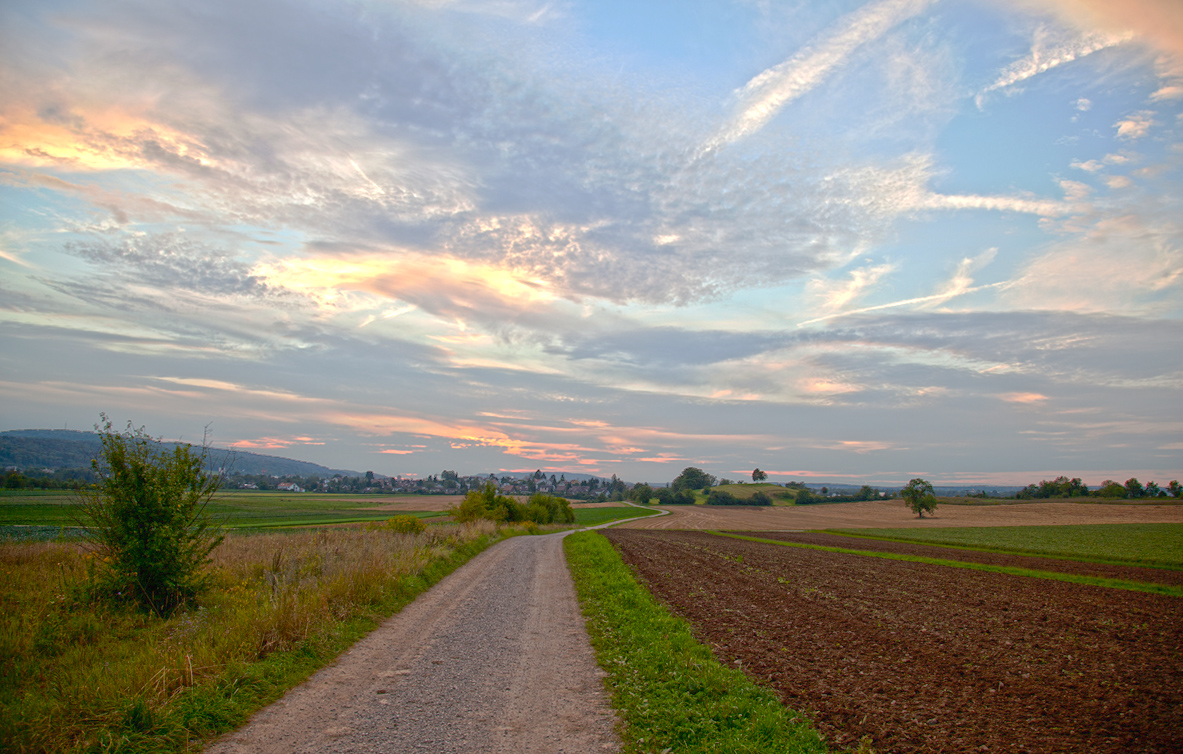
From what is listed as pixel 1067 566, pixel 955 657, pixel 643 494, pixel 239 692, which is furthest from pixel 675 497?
pixel 239 692

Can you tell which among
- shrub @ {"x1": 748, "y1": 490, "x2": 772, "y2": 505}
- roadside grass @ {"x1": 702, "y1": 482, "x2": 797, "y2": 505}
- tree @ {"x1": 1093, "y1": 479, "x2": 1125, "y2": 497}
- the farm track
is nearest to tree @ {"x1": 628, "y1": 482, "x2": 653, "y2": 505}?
roadside grass @ {"x1": 702, "y1": 482, "x2": 797, "y2": 505}

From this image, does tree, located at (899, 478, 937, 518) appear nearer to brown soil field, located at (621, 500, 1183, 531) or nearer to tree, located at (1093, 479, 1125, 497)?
brown soil field, located at (621, 500, 1183, 531)

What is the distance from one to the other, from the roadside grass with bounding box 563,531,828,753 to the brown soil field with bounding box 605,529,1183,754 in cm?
56

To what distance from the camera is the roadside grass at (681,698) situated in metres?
6.35

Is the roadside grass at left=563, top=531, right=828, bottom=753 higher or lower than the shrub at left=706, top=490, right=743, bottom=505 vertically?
higher

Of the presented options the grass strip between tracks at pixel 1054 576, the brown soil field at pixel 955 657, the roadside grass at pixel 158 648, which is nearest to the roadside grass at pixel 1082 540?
the grass strip between tracks at pixel 1054 576

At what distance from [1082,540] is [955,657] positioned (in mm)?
49440

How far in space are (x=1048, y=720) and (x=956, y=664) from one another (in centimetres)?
273

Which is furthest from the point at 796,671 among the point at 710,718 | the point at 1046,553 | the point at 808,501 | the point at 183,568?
the point at 808,501

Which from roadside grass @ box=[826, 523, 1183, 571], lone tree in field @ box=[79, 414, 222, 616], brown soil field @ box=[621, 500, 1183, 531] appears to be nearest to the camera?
lone tree in field @ box=[79, 414, 222, 616]

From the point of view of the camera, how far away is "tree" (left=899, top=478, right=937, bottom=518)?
90688mm

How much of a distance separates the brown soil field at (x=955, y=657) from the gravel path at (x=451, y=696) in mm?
3119

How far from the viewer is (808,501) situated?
148 meters

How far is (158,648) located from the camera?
8406 mm
